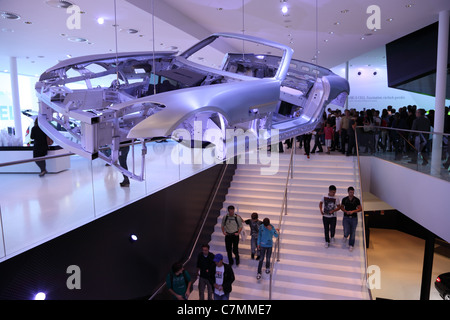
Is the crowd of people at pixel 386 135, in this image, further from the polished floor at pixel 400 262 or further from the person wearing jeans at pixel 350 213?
the polished floor at pixel 400 262

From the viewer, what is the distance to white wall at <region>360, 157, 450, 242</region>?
619 centimetres

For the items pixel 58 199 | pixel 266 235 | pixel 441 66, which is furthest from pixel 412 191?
pixel 58 199

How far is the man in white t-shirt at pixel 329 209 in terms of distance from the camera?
723 cm

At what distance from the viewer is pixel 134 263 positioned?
586 cm

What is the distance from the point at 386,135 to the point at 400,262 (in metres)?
5.94

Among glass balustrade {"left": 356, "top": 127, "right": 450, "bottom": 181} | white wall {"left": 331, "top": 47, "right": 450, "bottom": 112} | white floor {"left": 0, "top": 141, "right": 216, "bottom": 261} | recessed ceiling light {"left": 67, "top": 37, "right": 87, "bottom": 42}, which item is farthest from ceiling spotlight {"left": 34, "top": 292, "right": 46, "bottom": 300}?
white wall {"left": 331, "top": 47, "right": 450, "bottom": 112}

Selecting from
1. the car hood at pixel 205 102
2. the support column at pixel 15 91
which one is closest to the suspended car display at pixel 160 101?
the car hood at pixel 205 102

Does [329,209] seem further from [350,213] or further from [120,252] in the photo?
[120,252]

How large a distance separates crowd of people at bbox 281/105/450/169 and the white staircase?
0.62 metres

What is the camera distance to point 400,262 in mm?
12141

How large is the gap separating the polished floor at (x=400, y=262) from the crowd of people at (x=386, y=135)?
444 centimetres

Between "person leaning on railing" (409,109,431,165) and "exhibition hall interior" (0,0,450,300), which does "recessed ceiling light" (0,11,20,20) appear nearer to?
"exhibition hall interior" (0,0,450,300)

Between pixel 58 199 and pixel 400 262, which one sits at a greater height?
pixel 58 199
